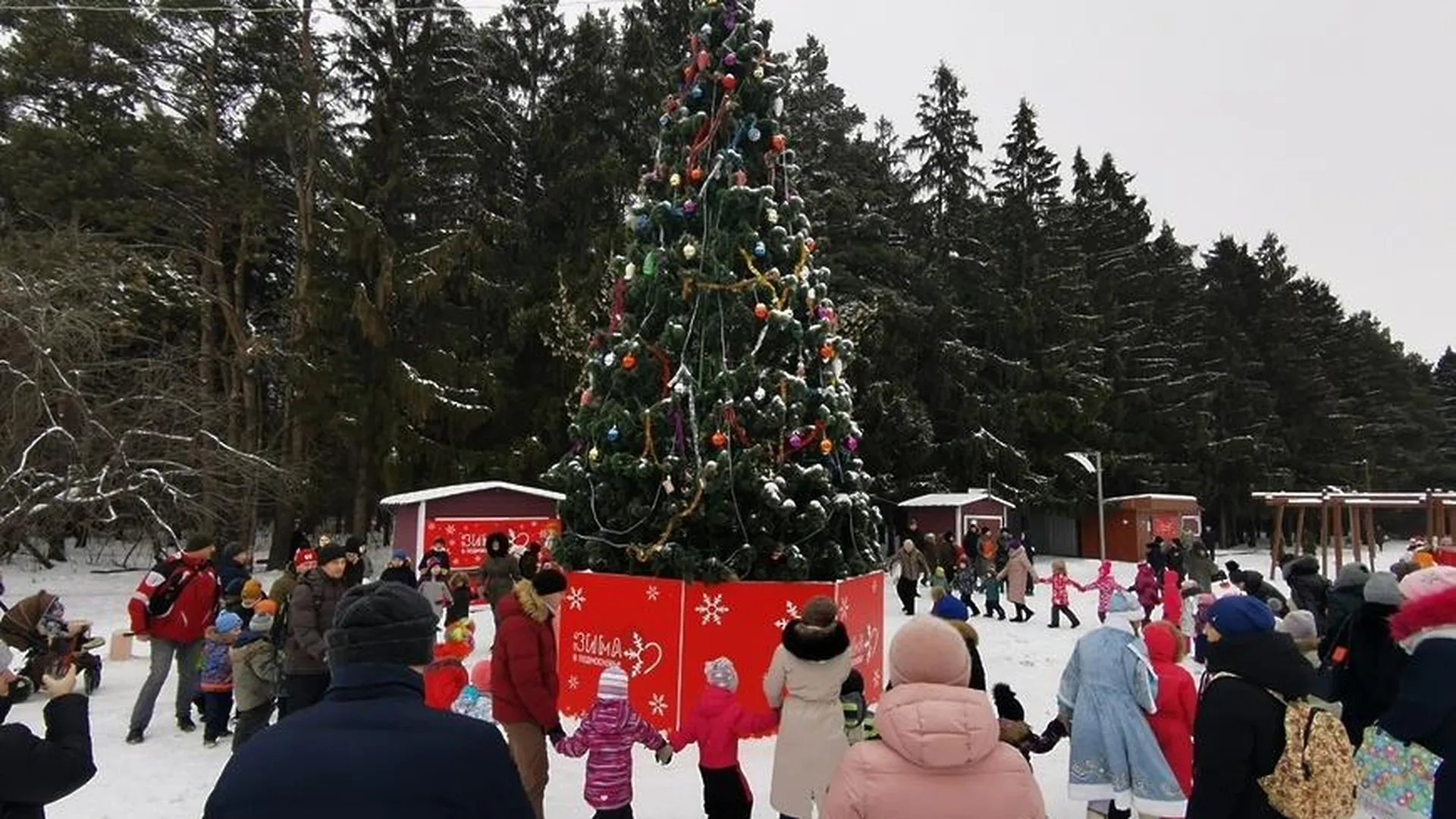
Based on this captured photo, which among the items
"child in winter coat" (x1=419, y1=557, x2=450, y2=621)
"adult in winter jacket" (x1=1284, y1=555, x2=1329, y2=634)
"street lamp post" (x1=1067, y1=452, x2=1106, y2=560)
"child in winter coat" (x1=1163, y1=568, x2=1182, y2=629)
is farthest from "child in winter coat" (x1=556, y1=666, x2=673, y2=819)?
"street lamp post" (x1=1067, y1=452, x2=1106, y2=560)

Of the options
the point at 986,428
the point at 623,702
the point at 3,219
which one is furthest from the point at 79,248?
the point at 986,428

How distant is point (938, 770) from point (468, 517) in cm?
1583

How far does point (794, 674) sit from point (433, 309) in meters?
24.3

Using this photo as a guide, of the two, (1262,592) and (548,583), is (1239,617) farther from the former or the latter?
(1262,592)

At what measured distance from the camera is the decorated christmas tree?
9.45 m

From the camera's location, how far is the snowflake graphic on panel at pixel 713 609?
8711 mm

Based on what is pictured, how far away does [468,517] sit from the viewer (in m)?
17.4

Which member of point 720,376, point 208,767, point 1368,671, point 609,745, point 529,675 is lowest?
point 208,767

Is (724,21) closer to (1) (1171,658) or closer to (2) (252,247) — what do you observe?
(1) (1171,658)

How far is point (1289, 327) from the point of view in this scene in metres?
46.2

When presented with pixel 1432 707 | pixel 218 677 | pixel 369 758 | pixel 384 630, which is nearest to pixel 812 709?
pixel 1432 707

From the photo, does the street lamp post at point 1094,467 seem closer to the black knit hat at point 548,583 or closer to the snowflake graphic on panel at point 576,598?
the snowflake graphic on panel at point 576,598

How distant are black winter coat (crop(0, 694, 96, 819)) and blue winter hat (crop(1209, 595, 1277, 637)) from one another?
13.2 ft

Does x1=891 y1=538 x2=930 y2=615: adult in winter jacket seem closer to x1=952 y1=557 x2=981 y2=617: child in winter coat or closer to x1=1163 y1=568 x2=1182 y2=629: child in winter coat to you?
x1=952 y1=557 x2=981 y2=617: child in winter coat
